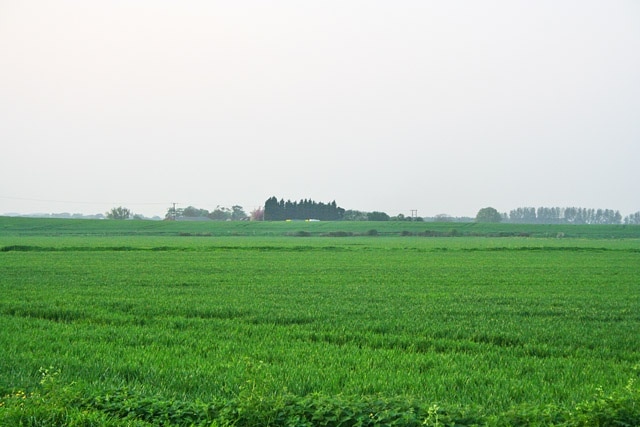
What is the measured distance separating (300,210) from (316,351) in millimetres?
179547

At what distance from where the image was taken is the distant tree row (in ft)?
614

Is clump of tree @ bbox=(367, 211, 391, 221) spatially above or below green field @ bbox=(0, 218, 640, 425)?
above

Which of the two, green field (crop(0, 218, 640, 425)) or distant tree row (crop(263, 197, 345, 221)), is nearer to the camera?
green field (crop(0, 218, 640, 425))

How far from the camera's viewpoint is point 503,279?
27.2 metres

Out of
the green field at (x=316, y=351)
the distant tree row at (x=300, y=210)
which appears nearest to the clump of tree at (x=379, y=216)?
the distant tree row at (x=300, y=210)

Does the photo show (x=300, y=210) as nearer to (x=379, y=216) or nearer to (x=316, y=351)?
(x=379, y=216)

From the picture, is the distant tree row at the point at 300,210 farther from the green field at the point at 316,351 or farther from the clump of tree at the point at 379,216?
the green field at the point at 316,351

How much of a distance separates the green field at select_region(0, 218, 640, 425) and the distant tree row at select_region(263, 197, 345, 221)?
16128 centimetres

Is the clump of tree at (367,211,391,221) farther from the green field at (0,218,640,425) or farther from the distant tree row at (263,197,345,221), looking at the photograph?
the green field at (0,218,640,425)

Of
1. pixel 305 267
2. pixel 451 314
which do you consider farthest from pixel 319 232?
pixel 451 314

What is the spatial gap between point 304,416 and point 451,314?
9997mm

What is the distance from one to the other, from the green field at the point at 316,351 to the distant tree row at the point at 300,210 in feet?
529

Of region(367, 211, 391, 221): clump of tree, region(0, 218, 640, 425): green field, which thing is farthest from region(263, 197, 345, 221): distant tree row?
region(0, 218, 640, 425): green field

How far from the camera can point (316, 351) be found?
11.3m
